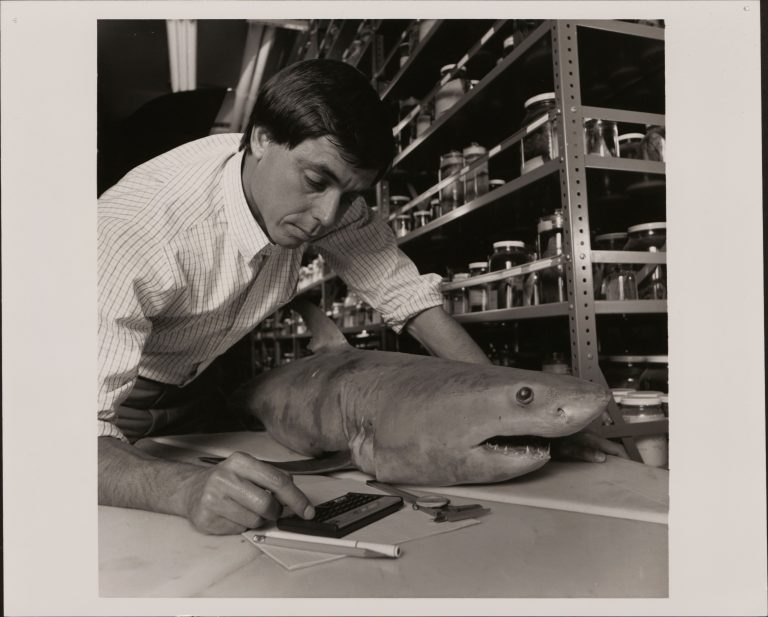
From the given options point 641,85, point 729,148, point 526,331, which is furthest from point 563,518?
point 526,331

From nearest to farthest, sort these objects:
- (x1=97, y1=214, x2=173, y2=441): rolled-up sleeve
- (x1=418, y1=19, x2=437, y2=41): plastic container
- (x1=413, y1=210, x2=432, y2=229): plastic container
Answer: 1. (x1=97, y1=214, x2=173, y2=441): rolled-up sleeve
2. (x1=418, y1=19, x2=437, y2=41): plastic container
3. (x1=413, y1=210, x2=432, y2=229): plastic container

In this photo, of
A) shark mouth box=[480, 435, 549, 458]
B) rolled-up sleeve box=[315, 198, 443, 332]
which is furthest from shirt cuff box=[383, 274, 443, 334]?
shark mouth box=[480, 435, 549, 458]

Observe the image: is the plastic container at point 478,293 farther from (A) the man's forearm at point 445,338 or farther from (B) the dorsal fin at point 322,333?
(B) the dorsal fin at point 322,333

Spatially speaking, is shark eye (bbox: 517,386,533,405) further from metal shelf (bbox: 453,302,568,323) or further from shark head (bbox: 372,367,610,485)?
metal shelf (bbox: 453,302,568,323)

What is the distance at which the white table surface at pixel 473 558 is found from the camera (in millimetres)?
617

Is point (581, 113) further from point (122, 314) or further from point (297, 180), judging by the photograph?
point (122, 314)

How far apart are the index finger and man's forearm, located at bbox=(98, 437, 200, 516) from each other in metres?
0.11

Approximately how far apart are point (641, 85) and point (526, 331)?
0.97 m

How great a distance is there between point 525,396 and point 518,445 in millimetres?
104

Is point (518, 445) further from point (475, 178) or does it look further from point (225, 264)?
point (475, 178)

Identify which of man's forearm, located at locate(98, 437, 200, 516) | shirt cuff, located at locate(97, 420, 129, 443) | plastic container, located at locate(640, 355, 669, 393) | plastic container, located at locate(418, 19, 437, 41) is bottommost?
man's forearm, located at locate(98, 437, 200, 516)

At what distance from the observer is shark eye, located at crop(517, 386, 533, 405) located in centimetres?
83

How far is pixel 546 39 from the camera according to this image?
4.60 feet

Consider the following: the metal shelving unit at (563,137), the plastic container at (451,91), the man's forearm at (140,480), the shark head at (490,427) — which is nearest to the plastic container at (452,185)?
the metal shelving unit at (563,137)
